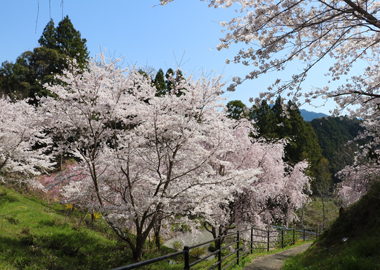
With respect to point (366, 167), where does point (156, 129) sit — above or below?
above

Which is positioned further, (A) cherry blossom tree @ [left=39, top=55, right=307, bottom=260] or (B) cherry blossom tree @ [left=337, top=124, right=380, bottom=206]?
(A) cherry blossom tree @ [left=39, top=55, right=307, bottom=260]

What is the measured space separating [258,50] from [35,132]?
12700 mm

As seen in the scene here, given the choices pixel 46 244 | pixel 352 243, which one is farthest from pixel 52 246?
pixel 352 243

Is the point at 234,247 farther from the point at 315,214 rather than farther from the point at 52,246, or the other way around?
the point at 315,214

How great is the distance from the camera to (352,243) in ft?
18.7

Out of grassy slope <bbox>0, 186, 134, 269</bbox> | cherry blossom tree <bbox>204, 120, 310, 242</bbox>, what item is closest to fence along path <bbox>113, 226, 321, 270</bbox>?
cherry blossom tree <bbox>204, 120, 310, 242</bbox>

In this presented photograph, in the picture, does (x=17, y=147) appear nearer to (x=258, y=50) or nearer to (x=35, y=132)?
(x=35, y=132)

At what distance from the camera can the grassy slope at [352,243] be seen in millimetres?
4582

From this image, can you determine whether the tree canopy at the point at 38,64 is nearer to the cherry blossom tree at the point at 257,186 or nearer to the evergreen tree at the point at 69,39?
the evergreen tree at the point at 69,39

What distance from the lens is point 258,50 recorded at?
14.5 ft

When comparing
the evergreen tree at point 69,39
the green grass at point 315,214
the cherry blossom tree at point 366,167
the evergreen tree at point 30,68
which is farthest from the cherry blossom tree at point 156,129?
the evergreen tree at point 69,39

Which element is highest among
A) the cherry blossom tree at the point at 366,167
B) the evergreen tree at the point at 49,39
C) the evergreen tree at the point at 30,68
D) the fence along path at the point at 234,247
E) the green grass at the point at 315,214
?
the evergreen tree at the point at 49,39

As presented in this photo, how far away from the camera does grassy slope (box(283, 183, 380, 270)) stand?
180 inches

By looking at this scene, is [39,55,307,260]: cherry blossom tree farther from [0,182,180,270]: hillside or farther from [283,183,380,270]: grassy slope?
[283,183,380,270]: grassy slope
